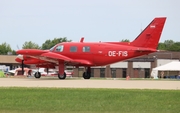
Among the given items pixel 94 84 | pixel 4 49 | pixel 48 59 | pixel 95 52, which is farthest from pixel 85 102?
pixel 4 49

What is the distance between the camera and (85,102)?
19.5m

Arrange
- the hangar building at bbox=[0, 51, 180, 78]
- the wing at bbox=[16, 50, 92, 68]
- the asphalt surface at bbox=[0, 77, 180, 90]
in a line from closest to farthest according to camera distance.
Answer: the asphalt surface at bbox=[0, 77, 180, 90]
the wing at bbox=[16, 50, 92, 68]
the hangar building at bbox=[0, 51, 180, 78]

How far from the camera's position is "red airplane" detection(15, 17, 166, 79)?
3891 centimetres

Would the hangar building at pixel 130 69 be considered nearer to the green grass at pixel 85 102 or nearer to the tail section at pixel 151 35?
the tail section at pixel 151 35

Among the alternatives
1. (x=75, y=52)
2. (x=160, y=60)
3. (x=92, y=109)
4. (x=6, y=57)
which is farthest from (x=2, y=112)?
(x=6, y=57)

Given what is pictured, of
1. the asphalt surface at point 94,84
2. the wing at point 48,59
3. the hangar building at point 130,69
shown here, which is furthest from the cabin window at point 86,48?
the hangar building at point 130,69

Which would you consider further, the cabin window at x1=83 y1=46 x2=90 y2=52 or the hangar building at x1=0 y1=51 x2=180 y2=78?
the hangar building at x1=0 y1=51 x2=180 y2=78

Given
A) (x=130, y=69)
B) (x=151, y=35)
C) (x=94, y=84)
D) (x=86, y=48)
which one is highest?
(x=151, y=35)

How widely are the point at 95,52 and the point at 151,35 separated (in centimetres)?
494

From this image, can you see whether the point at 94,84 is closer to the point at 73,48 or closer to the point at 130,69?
the point at 73,48

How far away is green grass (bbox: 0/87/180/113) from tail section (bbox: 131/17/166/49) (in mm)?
16703

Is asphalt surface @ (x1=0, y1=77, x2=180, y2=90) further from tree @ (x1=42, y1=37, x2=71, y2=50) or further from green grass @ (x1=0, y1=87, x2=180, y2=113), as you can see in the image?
tree @ (x1=42, y1=37, x2=71, y2=50)

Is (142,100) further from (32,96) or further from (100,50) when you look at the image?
(100,50)

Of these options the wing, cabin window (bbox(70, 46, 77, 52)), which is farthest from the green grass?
cabin window (bbox(70, 46, 77, 52))
